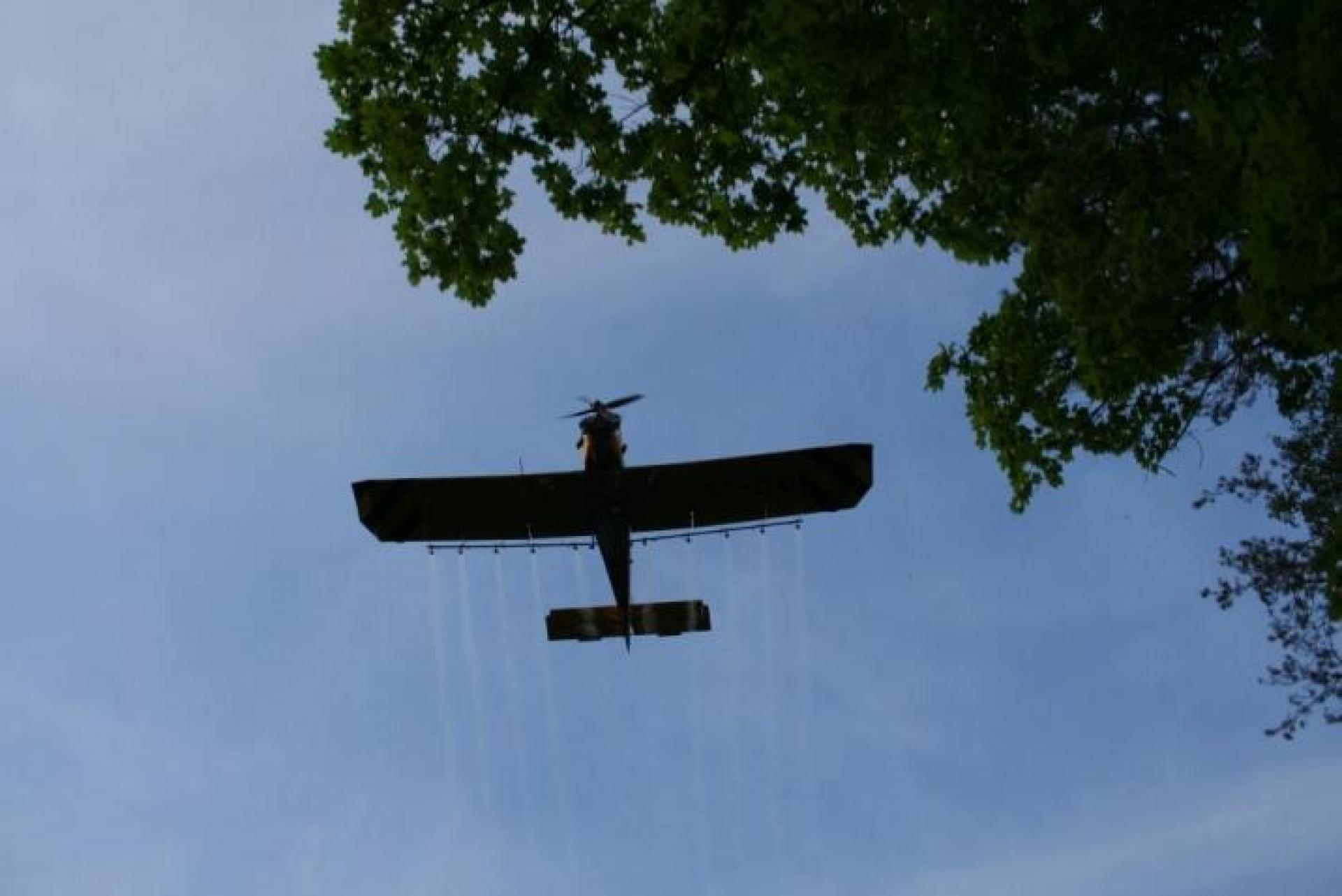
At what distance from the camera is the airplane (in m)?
20.6

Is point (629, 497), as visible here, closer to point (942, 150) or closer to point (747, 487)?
point (747, 487)

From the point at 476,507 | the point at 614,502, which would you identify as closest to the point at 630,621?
the point at 614,502

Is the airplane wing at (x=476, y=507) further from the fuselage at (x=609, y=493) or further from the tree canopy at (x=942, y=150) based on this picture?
the tree canopy at (x=942, y=150)

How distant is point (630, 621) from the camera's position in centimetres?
2239

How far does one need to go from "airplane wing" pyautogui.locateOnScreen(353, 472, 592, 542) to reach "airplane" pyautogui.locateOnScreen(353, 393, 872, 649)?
0.02 meters

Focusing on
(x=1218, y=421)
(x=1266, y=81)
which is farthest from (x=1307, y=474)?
(x=1266, y=81)

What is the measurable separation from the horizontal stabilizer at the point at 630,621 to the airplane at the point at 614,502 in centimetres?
2

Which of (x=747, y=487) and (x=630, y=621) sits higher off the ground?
(x=747, y=487)

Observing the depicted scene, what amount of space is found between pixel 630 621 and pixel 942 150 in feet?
38.7

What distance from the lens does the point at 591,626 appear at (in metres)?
22.6

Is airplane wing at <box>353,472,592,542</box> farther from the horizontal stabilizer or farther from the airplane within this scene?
the horizontal stabilizer

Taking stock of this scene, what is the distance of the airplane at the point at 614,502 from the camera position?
20594 millimetres

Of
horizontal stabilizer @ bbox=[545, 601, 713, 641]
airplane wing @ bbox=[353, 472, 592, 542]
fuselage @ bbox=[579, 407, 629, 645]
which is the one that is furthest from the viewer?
horizontal stabilizer @ bbox=[545, 601, 713, 641]

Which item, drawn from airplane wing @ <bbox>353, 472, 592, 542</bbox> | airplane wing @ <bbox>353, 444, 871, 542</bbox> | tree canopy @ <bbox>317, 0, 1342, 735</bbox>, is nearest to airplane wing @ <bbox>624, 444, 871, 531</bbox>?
airplane wing @ <bbox>353, 444, 871, 542</bbox>
